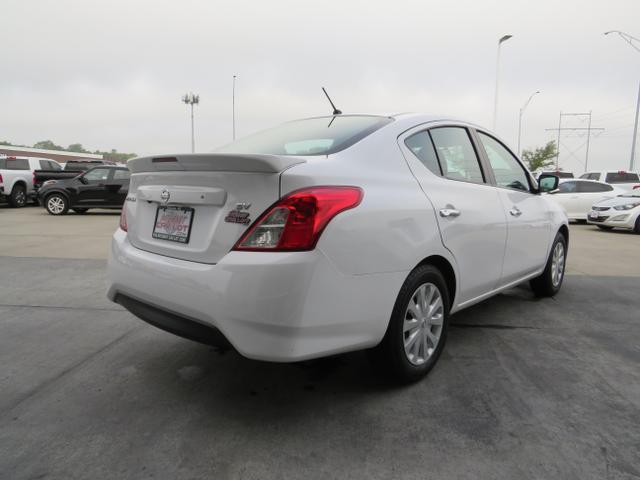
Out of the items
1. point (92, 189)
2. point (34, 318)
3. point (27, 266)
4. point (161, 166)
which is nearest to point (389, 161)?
point (161, 166)

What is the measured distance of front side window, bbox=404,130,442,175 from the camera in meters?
2.88

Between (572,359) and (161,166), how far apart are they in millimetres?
2880

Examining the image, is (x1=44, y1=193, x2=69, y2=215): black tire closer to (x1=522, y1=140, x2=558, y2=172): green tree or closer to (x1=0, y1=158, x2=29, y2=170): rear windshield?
(x1=0, y1=158, x2=29, y2=170): rear windshield

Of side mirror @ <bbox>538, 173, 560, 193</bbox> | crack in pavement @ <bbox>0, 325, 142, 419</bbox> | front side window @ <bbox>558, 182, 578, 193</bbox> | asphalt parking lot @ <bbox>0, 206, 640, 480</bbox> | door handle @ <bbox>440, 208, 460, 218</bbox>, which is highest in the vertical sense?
side mirror @ <bbox>538, 173, 560, 193</bbox>

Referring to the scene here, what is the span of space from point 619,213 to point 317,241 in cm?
1286

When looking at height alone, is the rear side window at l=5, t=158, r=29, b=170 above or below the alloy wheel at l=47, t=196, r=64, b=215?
above

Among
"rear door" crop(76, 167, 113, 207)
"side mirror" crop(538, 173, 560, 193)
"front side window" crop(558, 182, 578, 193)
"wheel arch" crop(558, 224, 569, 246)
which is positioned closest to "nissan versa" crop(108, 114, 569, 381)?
"side mirror" crop(538, 173, 560, 193)

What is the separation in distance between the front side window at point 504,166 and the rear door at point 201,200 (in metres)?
2.13

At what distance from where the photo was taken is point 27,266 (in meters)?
6.14

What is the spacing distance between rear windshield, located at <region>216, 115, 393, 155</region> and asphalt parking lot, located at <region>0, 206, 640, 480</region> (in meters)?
1.37

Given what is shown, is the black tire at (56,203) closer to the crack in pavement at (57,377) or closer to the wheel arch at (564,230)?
→ the crack in pavement at (57,377)

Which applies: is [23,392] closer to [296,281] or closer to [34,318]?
[34,318]

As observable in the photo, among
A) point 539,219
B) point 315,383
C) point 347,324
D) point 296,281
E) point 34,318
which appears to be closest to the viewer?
point 296,281

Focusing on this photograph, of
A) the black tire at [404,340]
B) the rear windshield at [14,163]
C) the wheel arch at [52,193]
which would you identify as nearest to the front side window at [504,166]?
the black tire at [404,340]
